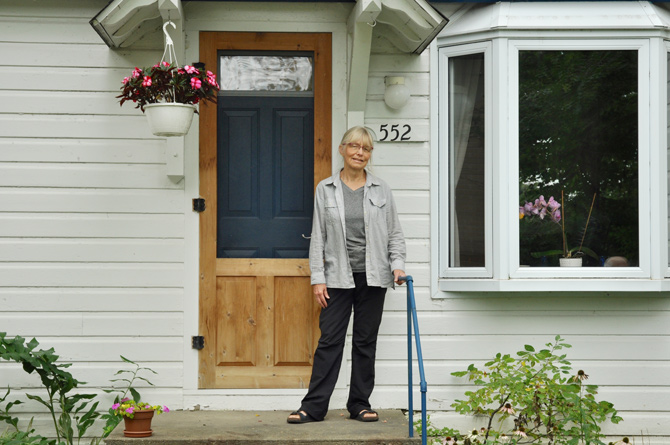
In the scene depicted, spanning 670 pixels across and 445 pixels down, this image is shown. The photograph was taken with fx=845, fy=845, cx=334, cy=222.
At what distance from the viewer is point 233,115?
18.6ft

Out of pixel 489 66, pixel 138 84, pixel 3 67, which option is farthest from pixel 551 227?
pixel 3 67

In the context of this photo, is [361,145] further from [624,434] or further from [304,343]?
[624,434]

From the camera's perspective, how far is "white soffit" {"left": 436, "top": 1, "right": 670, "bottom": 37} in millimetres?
5422

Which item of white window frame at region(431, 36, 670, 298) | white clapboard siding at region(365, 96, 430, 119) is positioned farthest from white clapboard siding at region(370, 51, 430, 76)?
white window frame at region(431, 36, 670, 298)

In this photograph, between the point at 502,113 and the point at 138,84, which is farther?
Answer: the point at 502,113

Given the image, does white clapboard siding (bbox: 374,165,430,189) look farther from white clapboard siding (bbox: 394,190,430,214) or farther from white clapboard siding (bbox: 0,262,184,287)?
white clapboard siding (bbox: 0,262,184,287)

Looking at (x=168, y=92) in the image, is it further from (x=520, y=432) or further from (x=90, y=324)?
(x=520, y=432)

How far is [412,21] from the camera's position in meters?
5.16

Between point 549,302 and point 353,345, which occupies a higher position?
point 549,302

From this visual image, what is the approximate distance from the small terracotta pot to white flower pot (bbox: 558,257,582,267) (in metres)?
2.72

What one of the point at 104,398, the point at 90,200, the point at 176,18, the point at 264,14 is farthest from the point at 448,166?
the point at 104,398

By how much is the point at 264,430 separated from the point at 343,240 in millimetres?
1194

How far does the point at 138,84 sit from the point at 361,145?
53.1 inches

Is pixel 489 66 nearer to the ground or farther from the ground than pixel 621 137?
farther from the ground
